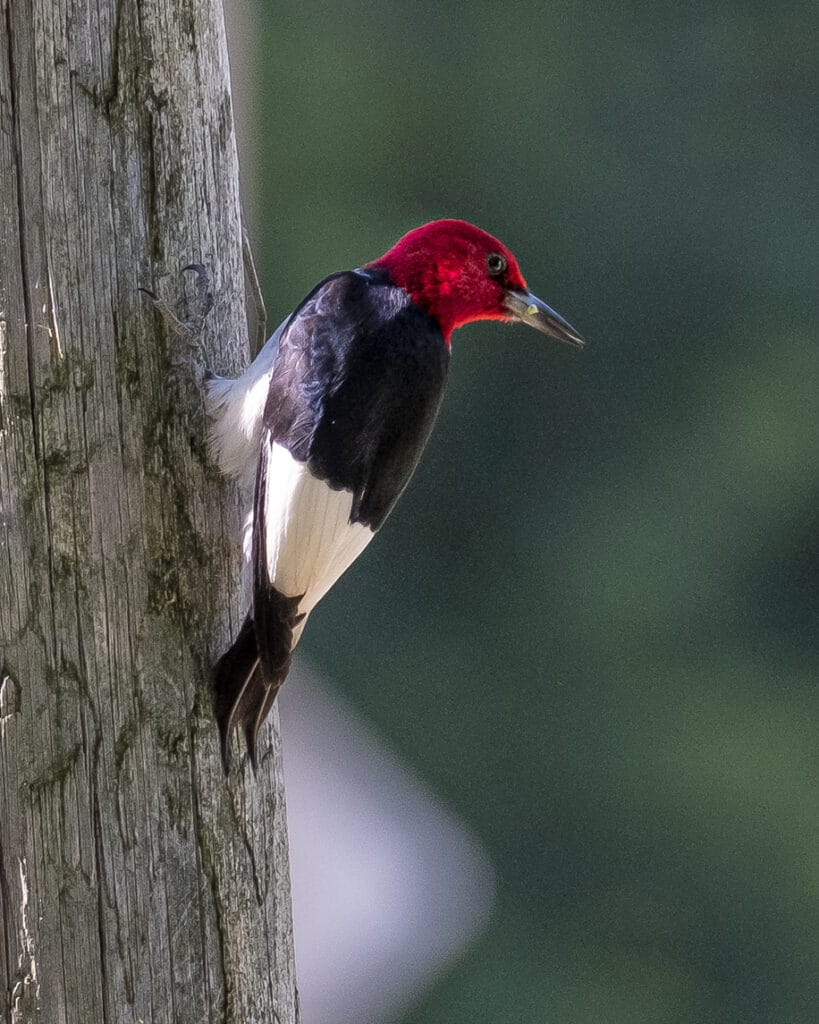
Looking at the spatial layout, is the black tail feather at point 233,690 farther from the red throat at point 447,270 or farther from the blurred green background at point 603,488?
the blurred green background at point 603,488

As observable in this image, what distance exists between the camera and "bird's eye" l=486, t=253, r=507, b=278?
2588 mm

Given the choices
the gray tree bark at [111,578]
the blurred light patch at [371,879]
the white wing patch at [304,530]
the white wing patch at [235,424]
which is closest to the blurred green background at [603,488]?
the blurred light patch at [371,879]

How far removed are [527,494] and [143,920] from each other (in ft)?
14.7

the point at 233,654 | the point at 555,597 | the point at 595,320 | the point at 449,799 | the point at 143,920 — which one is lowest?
the point at 449,799

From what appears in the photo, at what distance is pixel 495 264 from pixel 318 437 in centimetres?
65

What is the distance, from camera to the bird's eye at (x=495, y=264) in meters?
2.59

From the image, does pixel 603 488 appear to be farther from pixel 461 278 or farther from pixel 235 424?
pixel 235 424

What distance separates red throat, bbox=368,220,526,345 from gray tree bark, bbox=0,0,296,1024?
23.0 inches

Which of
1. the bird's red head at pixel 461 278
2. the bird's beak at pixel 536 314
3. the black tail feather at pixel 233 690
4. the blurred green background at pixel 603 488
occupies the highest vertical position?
the bird's red head at pixel 461 278

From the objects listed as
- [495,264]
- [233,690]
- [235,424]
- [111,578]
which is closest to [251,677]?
[233,690]

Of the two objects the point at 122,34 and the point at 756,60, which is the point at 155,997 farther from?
the point at 756,60

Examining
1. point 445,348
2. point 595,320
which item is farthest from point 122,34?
point 595,320

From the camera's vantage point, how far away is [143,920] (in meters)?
1.78

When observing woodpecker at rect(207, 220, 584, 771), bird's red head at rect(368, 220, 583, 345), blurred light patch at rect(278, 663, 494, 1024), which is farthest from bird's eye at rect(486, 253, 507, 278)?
blurred light patch at rect(278, 663, 494, 1024)
